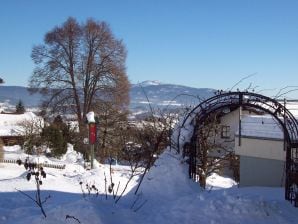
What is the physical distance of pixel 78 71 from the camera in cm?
2930

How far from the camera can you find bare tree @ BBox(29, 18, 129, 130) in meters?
Answer: 29.0

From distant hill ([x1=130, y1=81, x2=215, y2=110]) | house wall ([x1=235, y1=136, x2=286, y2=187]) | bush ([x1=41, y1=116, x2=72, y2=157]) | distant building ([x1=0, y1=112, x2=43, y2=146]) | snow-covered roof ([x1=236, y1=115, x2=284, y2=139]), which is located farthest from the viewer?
distant building ([x1=0, y1=112, x2=43, y2=146])

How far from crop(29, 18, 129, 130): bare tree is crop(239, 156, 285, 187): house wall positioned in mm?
12646

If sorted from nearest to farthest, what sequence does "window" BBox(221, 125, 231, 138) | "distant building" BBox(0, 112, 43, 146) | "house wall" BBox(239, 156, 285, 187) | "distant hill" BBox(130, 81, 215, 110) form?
"distant hill" BBox(130, 81, 215, 110) → "house wall" BBox(239, 156, 285, 187) → "window" BBox(221, 125, 231, 138) → "distant building" BBox(0, 112, 43, 146)

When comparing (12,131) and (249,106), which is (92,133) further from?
(12,131)

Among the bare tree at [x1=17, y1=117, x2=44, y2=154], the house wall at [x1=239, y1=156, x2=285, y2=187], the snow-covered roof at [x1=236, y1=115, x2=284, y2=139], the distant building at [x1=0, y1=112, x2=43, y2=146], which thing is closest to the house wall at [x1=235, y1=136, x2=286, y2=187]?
the house wall at [x1=239, y1=156, x2=285, y2=187]

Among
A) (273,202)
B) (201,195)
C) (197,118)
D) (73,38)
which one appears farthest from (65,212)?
(73,38)

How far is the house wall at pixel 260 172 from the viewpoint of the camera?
1748 centimetres

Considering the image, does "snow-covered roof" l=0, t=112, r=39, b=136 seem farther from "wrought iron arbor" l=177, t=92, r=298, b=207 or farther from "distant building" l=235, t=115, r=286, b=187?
"wrought iron arbor" l=177, t=92, r=298, b=207

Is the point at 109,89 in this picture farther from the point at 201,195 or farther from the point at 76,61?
the point at 201,195

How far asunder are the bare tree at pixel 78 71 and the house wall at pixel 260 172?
41.5ft

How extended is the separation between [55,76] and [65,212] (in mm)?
24000

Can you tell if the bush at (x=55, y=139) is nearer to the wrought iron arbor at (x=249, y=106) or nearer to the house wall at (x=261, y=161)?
the house wall at (x=261, y=161)

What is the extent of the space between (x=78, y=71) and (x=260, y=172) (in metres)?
15.3
